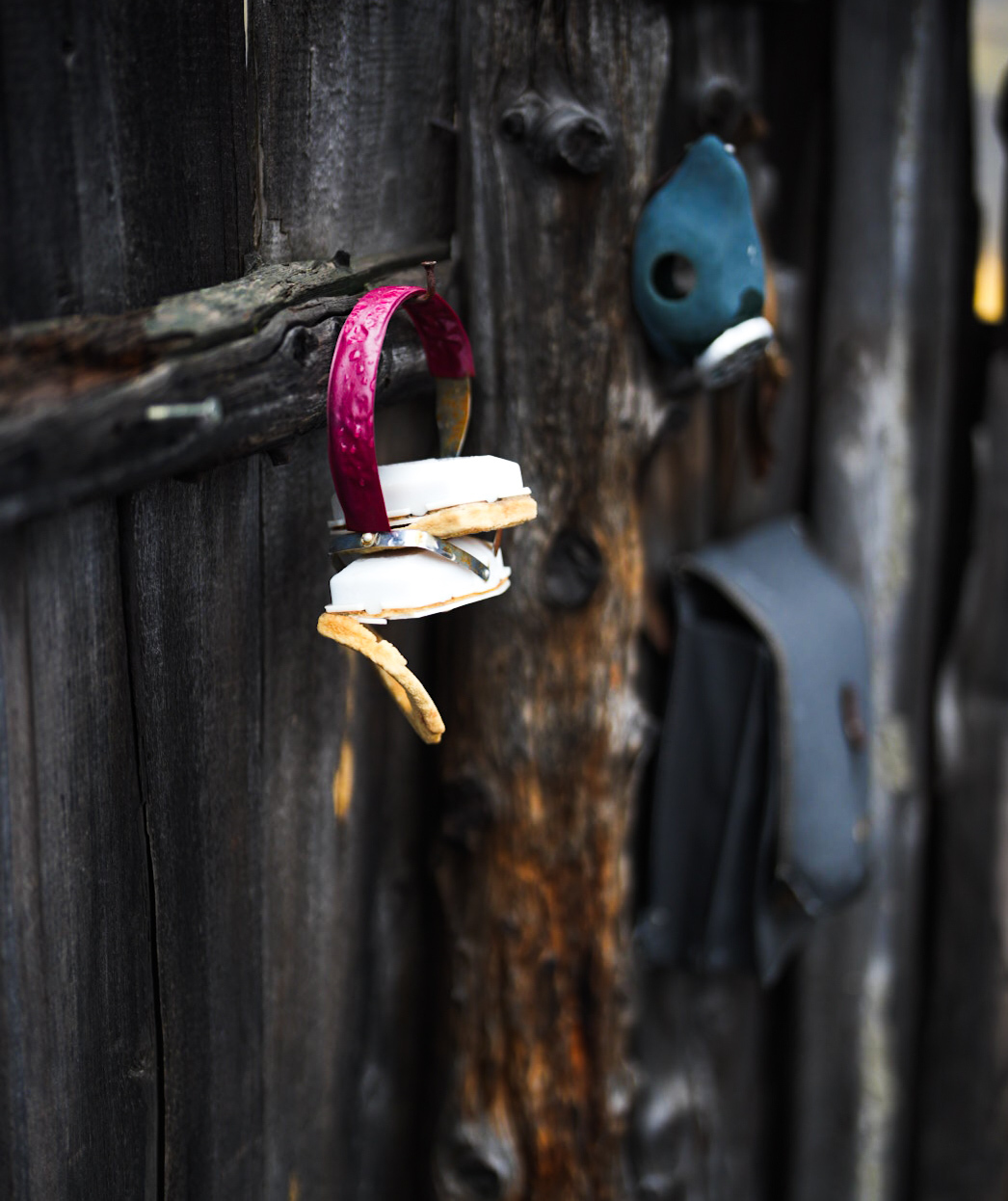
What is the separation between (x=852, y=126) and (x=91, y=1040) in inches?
48.6

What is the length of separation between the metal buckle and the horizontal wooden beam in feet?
0.27

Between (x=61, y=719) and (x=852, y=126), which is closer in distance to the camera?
(x=61, y=719)

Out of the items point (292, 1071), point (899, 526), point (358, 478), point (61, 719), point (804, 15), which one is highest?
point (804, 15)

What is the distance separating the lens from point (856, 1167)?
1690mm

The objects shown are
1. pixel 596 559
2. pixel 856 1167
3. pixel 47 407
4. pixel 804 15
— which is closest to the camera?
pixel 47 407

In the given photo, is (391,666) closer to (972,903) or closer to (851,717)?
(851,717)

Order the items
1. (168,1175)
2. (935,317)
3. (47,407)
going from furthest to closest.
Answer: (935,317) < (168,1175) < (47,407)

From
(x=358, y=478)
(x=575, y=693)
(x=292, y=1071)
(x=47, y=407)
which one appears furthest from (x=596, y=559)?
(x=47, y=407)

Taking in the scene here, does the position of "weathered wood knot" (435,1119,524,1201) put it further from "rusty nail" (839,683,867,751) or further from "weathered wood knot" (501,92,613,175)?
"weathered wood knot" (501,92,613,175)

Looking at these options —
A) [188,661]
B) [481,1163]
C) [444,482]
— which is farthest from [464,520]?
[481,1163]

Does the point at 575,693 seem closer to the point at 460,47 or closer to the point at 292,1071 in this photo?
the point at 292,1071

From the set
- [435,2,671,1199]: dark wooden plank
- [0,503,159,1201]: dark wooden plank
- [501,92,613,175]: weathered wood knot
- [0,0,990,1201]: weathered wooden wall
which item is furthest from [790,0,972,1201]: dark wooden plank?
[0,503,159,1201]: dark wooden plank

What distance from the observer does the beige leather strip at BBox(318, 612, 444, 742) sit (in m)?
0.77

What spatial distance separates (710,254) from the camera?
1.04 metres
